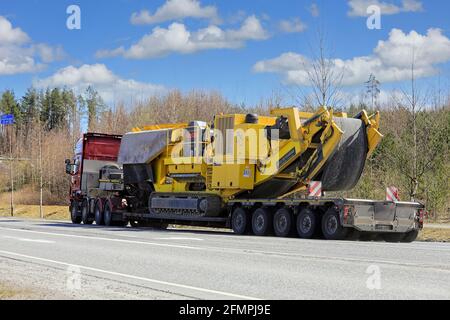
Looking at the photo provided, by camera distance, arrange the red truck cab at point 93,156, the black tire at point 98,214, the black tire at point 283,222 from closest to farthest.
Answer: the black tire at point 283,222, the black tire at point 98,214, the red truck cab at point 93,156

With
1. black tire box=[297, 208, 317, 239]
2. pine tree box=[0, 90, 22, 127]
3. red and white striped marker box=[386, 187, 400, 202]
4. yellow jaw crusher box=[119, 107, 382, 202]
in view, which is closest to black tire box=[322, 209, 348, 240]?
black tire box=[297, 208, 317, 239]

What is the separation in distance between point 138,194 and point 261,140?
27.2 ft

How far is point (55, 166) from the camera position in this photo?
7431cm

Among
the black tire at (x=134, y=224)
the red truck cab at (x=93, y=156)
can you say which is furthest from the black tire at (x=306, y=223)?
the red truck cab at (x=93, y=156)

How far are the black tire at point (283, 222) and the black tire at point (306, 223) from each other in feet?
1.08

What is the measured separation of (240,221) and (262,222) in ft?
3.69

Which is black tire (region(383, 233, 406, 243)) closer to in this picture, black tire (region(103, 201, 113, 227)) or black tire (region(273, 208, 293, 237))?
black tire (region(273, 208, 293, 237))

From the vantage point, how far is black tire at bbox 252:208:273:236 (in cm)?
2086

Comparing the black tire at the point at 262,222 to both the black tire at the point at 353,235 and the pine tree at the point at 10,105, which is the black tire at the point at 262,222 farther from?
the pine tree at the point at 10,105

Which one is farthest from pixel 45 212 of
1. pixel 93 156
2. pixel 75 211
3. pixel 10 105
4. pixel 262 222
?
pixel 10 105

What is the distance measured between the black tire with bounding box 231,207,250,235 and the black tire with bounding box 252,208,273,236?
30 centimetres

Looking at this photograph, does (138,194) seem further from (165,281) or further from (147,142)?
(165,281)

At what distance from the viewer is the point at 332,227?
18.7 metres

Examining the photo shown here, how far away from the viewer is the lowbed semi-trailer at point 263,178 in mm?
19078
